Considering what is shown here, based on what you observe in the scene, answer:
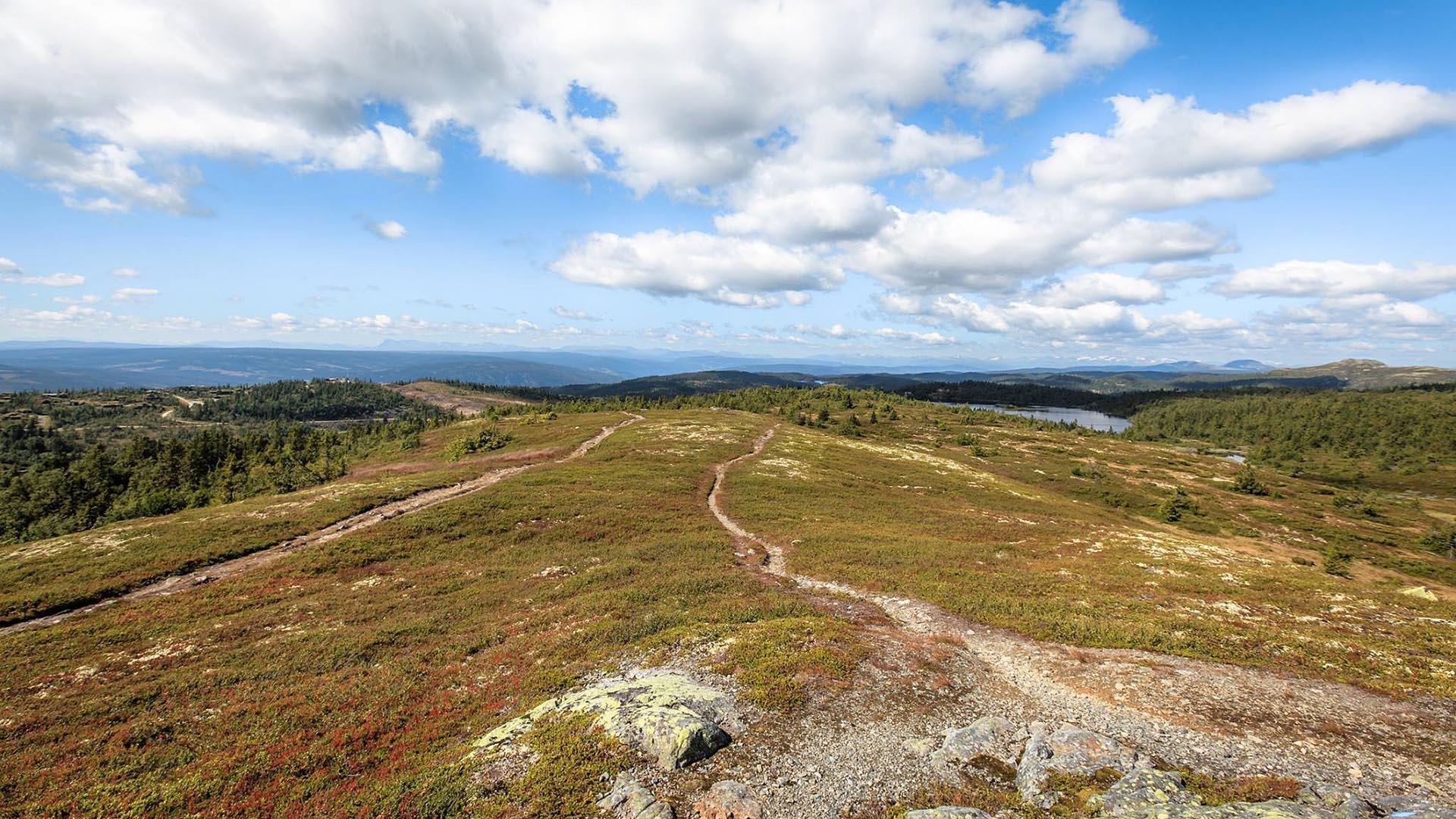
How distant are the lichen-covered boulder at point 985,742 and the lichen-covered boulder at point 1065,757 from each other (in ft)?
1.32

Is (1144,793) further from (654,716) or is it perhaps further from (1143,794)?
(654,716)

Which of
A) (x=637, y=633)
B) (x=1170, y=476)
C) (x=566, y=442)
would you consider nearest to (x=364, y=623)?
(x=637, y=633)

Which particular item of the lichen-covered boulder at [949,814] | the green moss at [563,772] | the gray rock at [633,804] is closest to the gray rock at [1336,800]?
the lichen-covered boulder at [949,814]

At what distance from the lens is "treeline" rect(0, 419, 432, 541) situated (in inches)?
3063

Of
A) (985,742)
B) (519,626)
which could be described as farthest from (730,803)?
(519,626)

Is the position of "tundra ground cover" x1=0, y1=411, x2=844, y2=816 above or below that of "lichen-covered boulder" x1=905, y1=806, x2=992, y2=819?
below

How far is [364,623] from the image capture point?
2800 cm

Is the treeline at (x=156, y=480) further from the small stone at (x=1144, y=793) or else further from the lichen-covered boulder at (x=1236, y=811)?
the lichen-covered boulder at (x=1236, y=811)

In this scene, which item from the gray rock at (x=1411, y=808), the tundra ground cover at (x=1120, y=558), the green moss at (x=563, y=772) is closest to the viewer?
the gray rock at (x=1411, y=808)

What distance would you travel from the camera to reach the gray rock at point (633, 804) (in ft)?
41.2

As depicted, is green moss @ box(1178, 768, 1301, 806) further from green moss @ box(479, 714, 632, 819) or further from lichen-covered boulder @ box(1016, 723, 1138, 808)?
green moss @ box(479, 714, 632, 819)

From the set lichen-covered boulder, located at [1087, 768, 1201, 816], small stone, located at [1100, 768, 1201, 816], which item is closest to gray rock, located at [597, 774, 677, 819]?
lichen-covered boulder, located at [1087, 768, 1201, 816]

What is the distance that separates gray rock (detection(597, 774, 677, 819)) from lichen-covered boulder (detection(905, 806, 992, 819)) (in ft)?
19.9

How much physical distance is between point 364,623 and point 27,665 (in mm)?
12700
